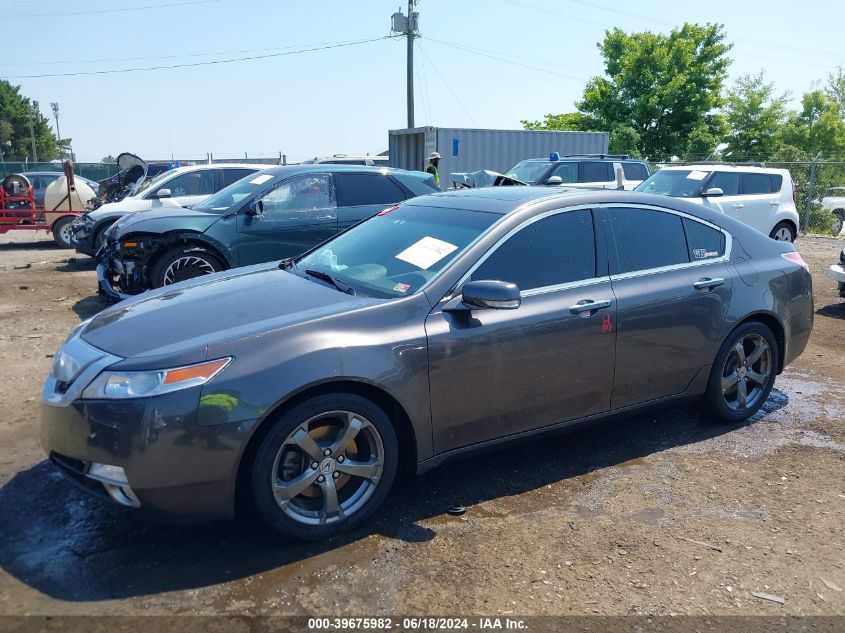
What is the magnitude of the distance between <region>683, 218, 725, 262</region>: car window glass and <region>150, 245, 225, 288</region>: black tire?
5.28m

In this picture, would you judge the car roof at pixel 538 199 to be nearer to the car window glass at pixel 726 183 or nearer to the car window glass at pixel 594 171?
the car window glass at pixel 726 183

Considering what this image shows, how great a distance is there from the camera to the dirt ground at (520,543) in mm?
2893

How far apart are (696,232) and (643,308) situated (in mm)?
868

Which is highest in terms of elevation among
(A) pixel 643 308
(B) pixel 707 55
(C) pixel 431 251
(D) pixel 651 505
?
(B) pixel 707 55

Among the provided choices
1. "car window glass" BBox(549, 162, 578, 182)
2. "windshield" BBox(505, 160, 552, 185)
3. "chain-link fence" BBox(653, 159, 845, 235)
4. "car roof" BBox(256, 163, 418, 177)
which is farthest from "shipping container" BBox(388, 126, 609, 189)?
"car roof" BBox(256, 163, 418, 177)

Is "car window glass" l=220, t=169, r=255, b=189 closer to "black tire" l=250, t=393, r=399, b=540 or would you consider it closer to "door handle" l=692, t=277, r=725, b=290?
"door handle" l=692, t=277, r=725, b=290

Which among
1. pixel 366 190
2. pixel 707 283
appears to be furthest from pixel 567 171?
pixel 707 283

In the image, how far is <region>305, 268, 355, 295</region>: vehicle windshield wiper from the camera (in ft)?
12.4

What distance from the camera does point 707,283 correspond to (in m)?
4.46

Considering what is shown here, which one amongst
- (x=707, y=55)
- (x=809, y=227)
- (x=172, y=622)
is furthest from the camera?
(x=707, y=55)

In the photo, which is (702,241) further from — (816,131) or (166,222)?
(816,131)

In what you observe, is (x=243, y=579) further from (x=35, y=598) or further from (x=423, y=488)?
(x=423, y=488)

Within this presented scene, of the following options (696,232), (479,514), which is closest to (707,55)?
(696,232)

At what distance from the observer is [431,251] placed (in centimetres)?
389
